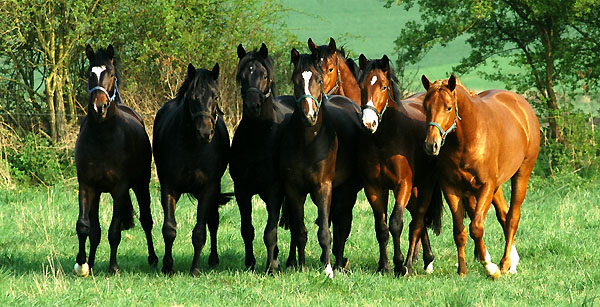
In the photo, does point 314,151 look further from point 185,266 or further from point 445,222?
point 445,222

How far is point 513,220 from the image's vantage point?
8.26 metres

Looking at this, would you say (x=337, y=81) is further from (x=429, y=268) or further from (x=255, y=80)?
(x=429, y=268)

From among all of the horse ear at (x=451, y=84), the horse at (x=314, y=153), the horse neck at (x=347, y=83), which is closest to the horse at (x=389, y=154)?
the horse at (x=314, y=153)

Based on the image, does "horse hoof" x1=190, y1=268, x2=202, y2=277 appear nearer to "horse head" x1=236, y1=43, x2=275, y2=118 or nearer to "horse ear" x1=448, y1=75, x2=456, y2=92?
"horse head" x1=236, y1=43, x2=275, y2=118

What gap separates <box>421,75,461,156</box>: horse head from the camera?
6.83 m

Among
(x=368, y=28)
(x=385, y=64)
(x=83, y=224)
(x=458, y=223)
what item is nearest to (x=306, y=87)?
(x=385, y=64)

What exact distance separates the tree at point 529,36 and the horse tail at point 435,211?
7.42 meters

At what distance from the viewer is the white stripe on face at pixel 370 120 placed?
6930 millimetres

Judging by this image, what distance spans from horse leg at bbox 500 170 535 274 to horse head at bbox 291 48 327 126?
2.41 metres

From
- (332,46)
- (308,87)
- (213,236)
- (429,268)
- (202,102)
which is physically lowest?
(429,268)

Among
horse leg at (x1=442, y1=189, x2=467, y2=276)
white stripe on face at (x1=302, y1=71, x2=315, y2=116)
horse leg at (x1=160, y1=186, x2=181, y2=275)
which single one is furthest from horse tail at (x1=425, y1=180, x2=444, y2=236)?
horse leg at (x1=160, y1=186, x2=181, y2=275)

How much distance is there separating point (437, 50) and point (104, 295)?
134 feet

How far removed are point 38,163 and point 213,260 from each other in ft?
22.5

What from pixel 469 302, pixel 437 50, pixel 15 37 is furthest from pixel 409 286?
pixel 437 50
